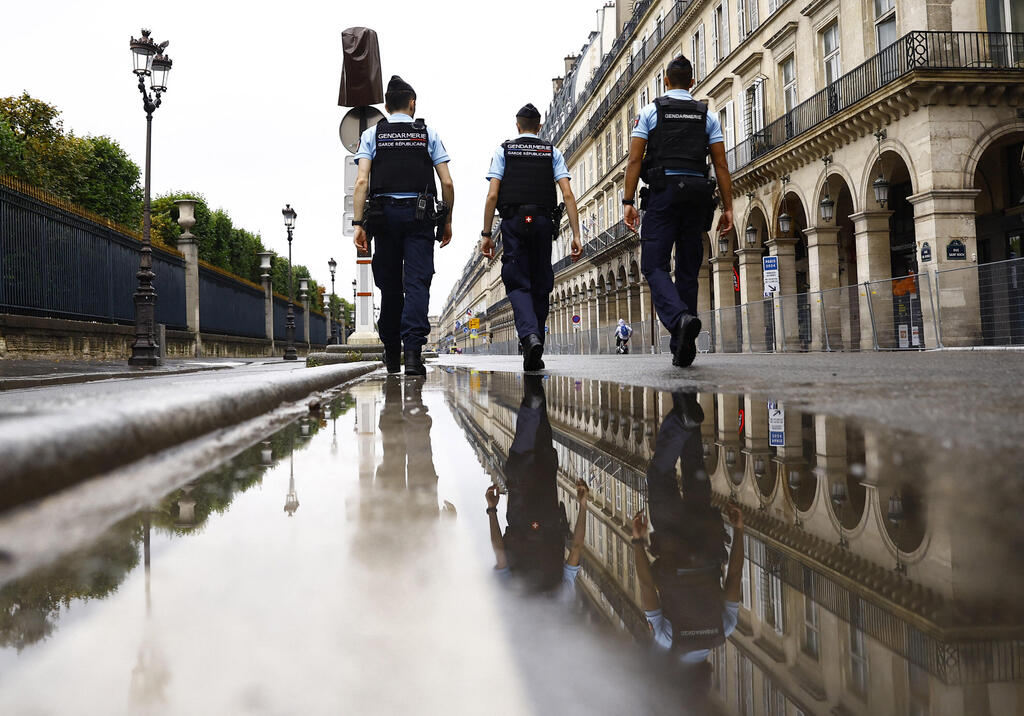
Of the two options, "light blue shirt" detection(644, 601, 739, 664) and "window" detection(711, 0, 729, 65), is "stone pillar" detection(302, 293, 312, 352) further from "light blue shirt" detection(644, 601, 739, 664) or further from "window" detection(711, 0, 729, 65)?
"light blue shirt" detection(644, 601, 739, 664)

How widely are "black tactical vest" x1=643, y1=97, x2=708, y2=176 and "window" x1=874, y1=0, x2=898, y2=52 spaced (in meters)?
14.6

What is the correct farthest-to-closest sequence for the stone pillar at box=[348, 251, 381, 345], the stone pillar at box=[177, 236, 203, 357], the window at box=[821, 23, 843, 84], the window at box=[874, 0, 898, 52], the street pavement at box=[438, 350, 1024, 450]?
the stone pillar at box=[177, 236, 203, 357] < the window at box=[821, 23, 843, 84] < the window at box=[874, 0, 898, 52] < the stone pillar at box=[348, 251, 381, 345] < the street pavement at box=[438, 350, 1024, 450]

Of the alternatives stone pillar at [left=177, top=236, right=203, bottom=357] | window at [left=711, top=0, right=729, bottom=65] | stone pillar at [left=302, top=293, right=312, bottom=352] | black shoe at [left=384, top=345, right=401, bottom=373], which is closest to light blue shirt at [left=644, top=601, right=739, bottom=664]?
black shoe at [left=384, top=345, right=401, bottom=373]

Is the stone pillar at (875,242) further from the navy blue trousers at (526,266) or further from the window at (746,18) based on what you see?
the navy blue trousers at (526,266)

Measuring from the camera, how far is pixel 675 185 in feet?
18.0

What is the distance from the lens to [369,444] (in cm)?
190

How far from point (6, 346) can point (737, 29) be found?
22.9 meters

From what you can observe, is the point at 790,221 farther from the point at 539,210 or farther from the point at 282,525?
the point at 282,525

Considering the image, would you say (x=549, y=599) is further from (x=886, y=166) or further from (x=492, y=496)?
(x=886, y=166)

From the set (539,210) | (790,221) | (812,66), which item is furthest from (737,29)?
(539,210)

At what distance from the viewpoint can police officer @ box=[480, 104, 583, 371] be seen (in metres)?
5.95

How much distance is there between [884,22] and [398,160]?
54.9 feet

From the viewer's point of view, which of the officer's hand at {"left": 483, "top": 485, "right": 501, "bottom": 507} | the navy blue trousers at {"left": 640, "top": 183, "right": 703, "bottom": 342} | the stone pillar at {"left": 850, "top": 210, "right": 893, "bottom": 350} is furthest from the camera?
the stone pillar at {"left": 850, "top": 210, "right": 893, "bottom": 350}

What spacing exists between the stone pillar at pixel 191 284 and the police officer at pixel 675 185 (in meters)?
20.3
